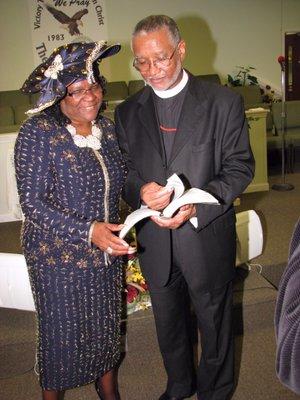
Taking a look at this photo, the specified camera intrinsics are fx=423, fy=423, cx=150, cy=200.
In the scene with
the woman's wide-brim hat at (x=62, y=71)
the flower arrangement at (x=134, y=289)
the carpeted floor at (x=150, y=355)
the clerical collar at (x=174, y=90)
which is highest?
the woman's wide-brim hat at (x=62, y=71)

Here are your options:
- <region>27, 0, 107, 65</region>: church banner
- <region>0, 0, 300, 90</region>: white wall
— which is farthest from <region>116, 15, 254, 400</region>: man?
<region>0, 0, 300, 90</region>: white wall

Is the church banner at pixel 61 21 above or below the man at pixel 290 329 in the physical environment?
above

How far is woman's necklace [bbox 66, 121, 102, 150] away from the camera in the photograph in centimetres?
150

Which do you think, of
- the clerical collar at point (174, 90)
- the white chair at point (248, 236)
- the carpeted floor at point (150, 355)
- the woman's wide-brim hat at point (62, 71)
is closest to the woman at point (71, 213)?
the woman's wide-brim hat at point (62, 71)

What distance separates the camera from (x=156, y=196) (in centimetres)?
140

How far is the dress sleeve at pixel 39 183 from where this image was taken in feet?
4.72

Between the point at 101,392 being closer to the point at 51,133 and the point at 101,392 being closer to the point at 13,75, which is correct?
the point at 51,133

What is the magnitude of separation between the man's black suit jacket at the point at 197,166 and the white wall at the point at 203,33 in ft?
22.3

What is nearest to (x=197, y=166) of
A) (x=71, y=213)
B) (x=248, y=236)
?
(x=71, y=213)

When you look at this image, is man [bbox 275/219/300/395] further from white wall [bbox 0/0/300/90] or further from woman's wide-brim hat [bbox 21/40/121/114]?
white wall [bbox 0/0/300/90]

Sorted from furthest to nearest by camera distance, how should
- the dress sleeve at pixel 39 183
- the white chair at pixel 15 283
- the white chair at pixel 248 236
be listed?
the white chair at pixel 248 236, the white chair at pixel 15 283, the dress sleeve at pixel 39 183

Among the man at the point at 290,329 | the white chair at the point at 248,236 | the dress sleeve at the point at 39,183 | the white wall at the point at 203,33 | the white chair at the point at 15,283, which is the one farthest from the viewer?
the white wall at the point at 203,33

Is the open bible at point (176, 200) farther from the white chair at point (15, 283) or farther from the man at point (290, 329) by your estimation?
the white chair at point (15, 283)

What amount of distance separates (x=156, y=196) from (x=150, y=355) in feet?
4.27
